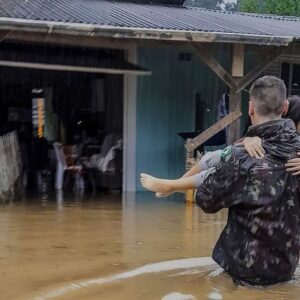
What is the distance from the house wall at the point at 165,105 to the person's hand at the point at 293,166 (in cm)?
846

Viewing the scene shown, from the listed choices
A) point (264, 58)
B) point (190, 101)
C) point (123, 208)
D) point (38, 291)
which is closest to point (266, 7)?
point (190, 101)

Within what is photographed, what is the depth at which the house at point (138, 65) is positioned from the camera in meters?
9.84

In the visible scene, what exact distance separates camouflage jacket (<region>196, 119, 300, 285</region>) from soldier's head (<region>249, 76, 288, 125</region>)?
55 mm

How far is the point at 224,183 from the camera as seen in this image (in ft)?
14.4

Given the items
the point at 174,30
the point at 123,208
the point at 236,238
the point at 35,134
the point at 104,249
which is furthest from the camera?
the point at 35,134

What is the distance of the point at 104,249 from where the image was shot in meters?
7.01

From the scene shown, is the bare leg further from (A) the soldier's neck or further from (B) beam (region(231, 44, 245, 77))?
(B) beam (region(231, 44, 245, 77))

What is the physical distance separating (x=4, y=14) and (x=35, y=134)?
17.9 feet

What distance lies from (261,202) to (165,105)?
8877mm

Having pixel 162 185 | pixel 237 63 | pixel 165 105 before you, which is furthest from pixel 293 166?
pixel 165 105

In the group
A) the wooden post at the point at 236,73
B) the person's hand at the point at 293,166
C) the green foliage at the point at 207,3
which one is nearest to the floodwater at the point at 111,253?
the person's hand at the point at 293,166

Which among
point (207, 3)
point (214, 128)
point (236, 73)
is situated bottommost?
point (214, 128)

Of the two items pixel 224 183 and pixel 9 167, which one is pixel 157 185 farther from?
pixel 9 167

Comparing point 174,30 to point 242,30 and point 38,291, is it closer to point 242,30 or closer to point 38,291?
point 242,30
